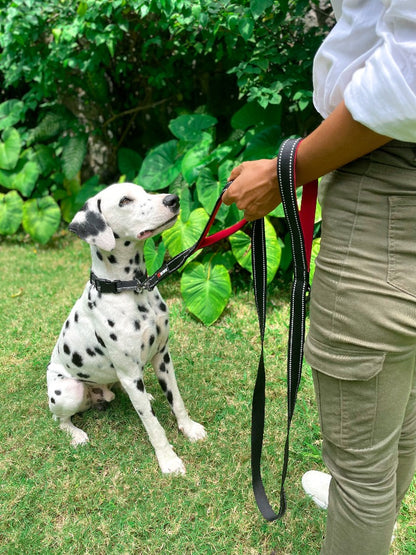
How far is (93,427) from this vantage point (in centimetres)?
292

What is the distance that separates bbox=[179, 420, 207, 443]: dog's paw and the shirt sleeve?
85.2 inches

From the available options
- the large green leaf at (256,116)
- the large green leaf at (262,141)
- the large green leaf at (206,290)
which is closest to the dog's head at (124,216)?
the large green leaf at (206,290)

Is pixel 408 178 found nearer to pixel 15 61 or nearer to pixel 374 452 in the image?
pixel 374 452

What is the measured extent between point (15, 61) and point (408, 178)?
5415 millimetres

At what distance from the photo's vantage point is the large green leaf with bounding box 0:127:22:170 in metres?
5.89

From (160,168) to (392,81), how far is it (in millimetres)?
3788

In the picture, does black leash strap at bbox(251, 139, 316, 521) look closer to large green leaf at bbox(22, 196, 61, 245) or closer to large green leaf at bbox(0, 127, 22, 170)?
large green leaf at bbox(22, 196, 61, 245)

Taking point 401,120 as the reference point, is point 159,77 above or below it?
below

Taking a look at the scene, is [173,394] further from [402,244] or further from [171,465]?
[402,244]

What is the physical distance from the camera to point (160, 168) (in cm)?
460

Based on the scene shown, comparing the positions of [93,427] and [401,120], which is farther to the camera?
[93,427]

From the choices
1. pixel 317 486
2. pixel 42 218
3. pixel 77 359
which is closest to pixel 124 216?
pixel 77 359

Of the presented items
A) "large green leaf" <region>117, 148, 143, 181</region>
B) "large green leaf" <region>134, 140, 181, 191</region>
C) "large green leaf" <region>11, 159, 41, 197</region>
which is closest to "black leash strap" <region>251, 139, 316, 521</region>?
"large green leaf" <region>134, 140, 181, 191</region>

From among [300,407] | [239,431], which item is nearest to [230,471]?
[239,431]
